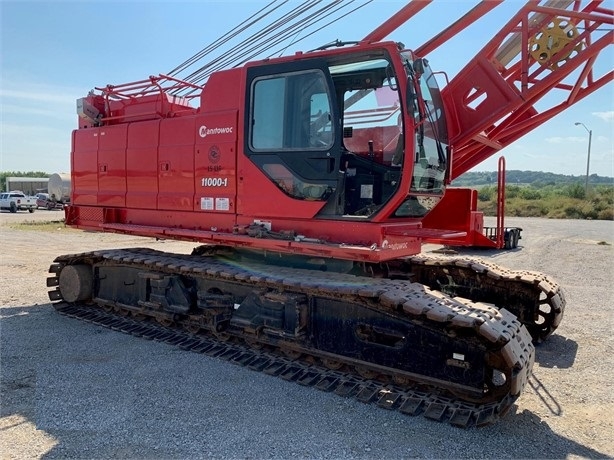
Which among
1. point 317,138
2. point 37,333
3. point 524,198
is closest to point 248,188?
point 317,138

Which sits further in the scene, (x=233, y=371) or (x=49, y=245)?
(x=49, y=245)

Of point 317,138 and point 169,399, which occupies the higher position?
point 317,138

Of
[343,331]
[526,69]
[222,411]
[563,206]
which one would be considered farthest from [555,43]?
[563,206]

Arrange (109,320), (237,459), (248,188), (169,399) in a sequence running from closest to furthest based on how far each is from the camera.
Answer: (237,459) < (169,399) < (248,188) < (109,320)

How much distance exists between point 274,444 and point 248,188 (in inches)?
126

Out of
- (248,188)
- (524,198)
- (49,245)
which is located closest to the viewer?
(248,188)

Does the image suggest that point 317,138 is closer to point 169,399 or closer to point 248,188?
point 248,188

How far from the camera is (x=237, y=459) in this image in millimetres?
3762

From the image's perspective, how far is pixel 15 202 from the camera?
1575 inches

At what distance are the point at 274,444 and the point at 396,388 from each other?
59.5 inches

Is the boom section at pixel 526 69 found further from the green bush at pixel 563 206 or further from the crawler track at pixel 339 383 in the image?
the green bush at pixel 563 206

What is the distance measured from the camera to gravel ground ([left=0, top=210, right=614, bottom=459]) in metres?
3.97

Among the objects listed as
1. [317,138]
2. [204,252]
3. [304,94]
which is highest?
[304,94]

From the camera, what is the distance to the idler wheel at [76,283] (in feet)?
26.1
